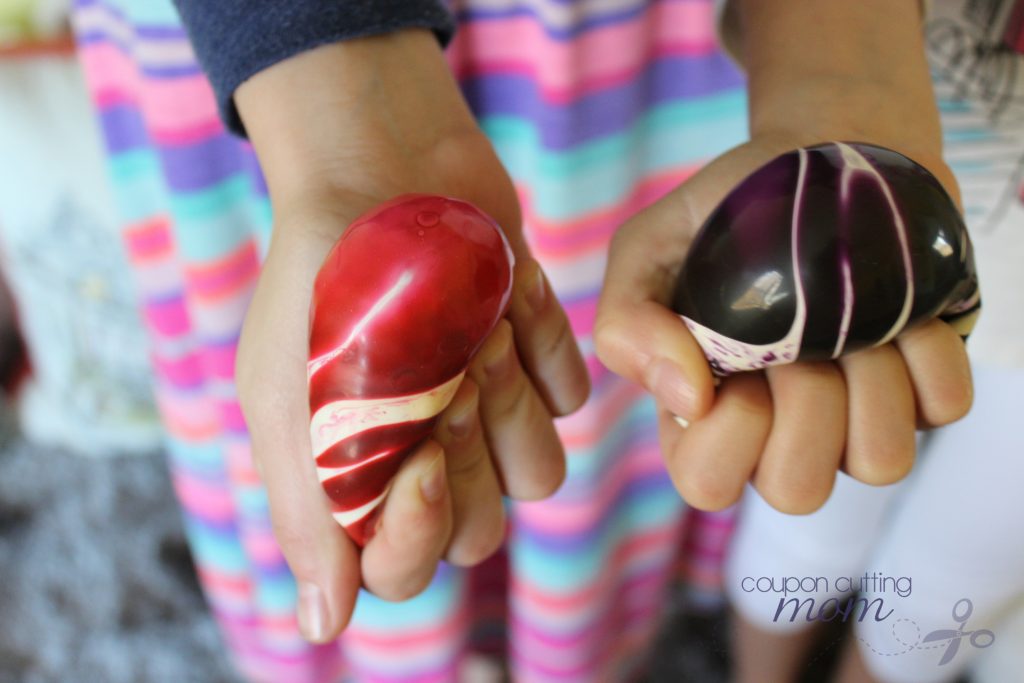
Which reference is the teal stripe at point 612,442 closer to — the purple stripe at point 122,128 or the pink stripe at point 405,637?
the pink stripe at point 405,637

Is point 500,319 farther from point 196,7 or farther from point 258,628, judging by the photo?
point 258,628

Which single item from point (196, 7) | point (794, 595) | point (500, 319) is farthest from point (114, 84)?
point (794, 595)

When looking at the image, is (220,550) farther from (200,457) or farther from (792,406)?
(792,406)

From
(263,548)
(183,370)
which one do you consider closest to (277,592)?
(263,548)

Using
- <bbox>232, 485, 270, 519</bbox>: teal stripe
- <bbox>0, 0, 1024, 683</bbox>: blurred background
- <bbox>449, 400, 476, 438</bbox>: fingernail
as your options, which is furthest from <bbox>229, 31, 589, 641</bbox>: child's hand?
<bbox>0, 0, 1024, 683</bbox>: blurred background

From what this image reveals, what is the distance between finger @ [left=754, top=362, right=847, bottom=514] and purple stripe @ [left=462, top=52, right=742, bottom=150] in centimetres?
20

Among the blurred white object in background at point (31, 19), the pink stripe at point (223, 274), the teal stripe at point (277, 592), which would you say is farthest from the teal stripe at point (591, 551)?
the blurred white object in background at point (31, 19)

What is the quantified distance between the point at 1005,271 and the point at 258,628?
1.91 feet

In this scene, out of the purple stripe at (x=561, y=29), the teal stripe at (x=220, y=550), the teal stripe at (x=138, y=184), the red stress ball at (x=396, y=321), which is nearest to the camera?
the red stress ball at (x=396, y=321)

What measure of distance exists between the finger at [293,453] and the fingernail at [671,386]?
0.14 metres

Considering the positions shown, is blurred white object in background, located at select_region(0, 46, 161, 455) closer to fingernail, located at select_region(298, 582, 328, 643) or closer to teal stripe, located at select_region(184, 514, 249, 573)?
teal stripe, located at select_region(184, 514, 249, 573)

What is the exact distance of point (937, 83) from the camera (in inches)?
22.5

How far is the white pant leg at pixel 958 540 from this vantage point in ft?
1.30

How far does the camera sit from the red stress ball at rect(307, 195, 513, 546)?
0.33 meters
